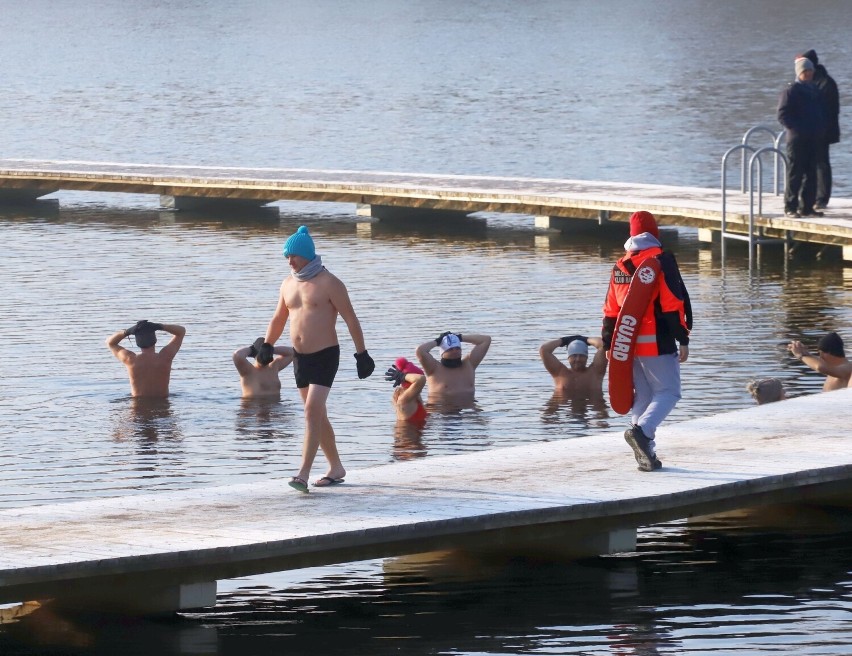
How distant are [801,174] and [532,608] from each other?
14158mm

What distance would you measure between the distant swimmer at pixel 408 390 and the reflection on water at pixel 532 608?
3980 millimetres

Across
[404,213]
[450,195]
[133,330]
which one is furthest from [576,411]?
[404,213]

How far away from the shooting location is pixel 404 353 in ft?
60.5

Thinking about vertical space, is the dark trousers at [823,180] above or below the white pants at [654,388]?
above

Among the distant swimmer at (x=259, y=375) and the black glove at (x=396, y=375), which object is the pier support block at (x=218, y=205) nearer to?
the distant swimmer at (x=259, y=375)

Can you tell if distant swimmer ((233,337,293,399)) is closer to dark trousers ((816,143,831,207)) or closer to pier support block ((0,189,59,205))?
dark trousers ((816,143,831,207))

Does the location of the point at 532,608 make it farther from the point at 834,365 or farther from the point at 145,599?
the point at 834,365

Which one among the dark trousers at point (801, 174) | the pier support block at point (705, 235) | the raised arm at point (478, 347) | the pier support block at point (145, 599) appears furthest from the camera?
the pier support block at point (705, 235)

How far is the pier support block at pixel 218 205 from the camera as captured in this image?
32125 millimetres

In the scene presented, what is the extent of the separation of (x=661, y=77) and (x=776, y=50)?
62.8 ft

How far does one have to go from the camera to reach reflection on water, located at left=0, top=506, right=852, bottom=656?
9594 mm

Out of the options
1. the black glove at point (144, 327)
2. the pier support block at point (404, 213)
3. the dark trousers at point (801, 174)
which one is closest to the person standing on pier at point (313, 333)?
the black glove at point (144, 327)

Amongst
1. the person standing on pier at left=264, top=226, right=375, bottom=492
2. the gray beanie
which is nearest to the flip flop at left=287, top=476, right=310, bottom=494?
the person standing on pier at left=264, top=226, right=375, bottom=492

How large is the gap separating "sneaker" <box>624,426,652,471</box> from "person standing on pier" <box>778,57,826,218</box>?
11255 mm
